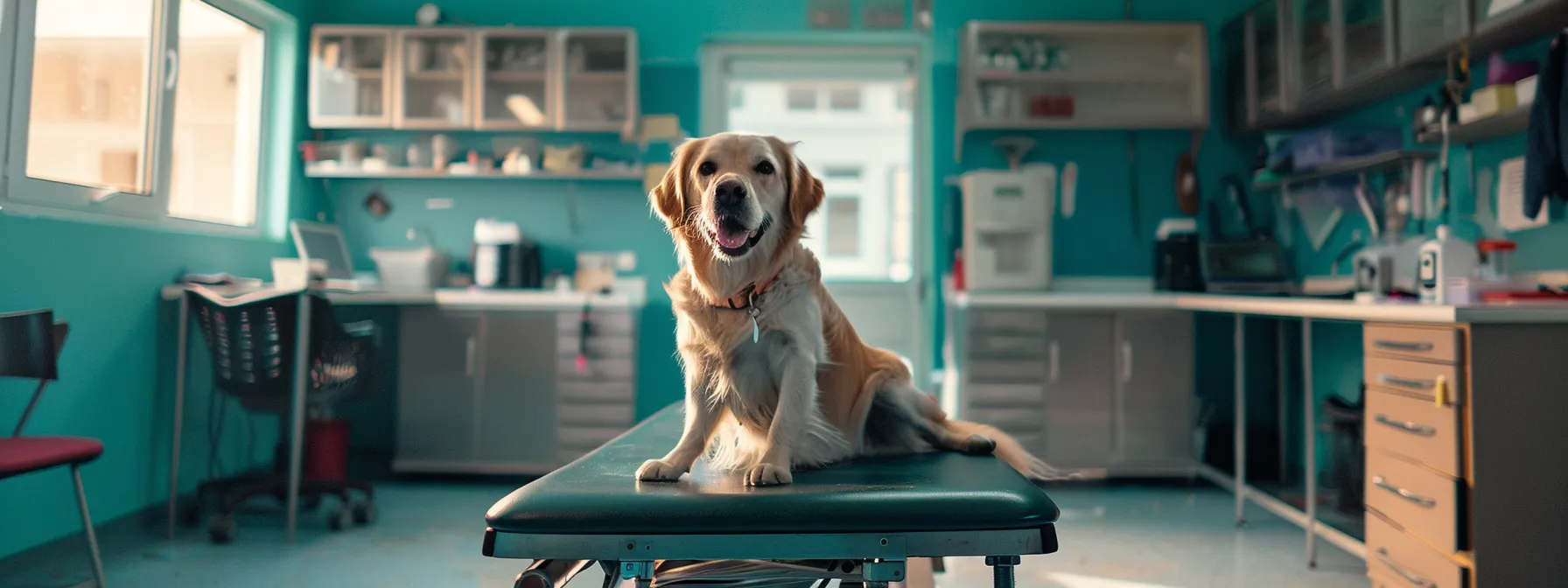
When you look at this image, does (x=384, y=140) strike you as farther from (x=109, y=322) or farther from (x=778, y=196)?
(x=778, y=196)

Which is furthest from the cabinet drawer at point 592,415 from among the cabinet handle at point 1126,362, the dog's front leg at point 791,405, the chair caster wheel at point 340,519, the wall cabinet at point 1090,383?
the dog's front leg at point 791,405

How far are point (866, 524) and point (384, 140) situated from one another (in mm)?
4435

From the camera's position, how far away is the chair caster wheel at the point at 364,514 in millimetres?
3252

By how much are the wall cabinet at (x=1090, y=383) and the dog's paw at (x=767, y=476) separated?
2.87 m

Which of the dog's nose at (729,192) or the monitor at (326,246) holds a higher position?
the monitor at (326,246)

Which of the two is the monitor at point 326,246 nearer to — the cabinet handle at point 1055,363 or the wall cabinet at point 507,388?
the wall cabinet at point 507,388

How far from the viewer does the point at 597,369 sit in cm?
404

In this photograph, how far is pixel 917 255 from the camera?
4.82 meters

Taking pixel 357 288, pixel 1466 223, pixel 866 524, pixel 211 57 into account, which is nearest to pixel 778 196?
pixel 866 524

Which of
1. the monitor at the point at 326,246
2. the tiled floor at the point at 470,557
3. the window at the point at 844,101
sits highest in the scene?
the window at the point at 844,101

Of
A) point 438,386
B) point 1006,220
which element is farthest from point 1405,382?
point 438,386

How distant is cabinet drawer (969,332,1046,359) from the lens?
13.1 feet

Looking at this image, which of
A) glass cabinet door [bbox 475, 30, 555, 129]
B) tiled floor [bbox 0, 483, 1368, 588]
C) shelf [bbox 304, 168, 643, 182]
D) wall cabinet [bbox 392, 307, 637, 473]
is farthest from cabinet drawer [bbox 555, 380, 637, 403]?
glass cabinet door [bbox 475, 30, 555, 129]

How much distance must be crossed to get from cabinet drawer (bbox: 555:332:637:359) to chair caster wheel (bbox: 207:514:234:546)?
143 cm
